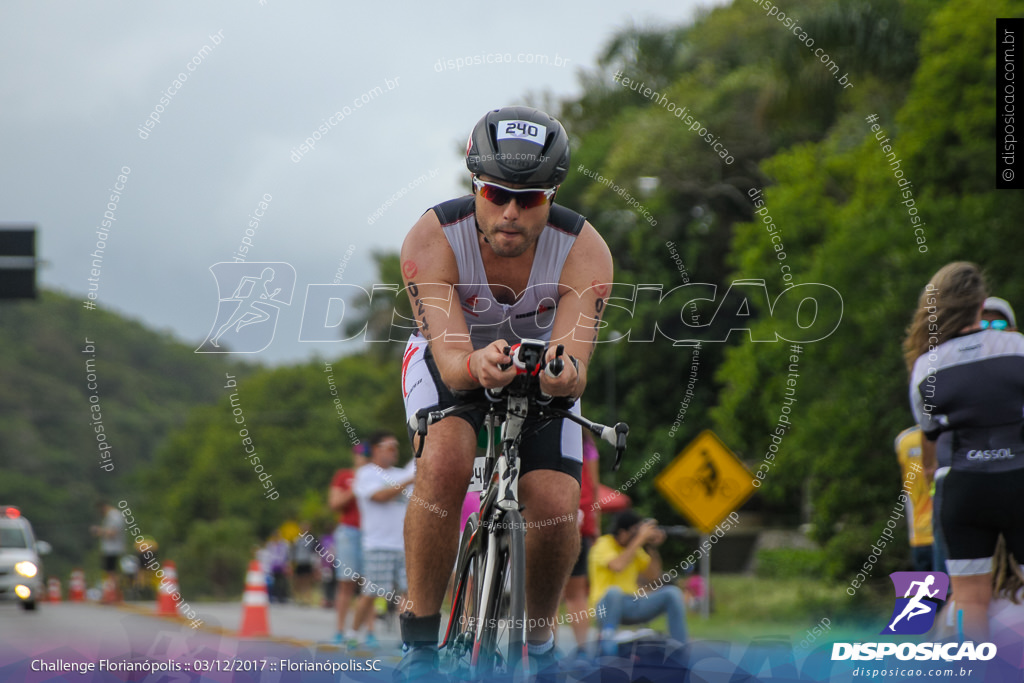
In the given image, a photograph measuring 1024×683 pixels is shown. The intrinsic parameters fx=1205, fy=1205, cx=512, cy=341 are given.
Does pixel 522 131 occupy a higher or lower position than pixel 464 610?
higher

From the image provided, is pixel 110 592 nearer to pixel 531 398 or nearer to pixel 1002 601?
pixel 1002 601

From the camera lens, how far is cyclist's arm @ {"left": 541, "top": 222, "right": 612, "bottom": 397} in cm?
393

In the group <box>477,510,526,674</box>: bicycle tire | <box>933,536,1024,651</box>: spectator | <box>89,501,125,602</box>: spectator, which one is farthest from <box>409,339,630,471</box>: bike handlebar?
<box>89,501,125,602</box>: spectator

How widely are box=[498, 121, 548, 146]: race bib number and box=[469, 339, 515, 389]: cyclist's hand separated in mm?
704

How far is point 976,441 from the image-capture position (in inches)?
198

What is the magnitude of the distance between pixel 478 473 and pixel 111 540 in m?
18.4

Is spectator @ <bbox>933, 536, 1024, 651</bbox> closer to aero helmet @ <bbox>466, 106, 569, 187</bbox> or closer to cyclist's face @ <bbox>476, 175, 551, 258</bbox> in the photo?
cyclist's face @ <bbox>476, 175, 551, 258</bbox>

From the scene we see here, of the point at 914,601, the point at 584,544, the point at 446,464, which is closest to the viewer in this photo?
the point at 446,464

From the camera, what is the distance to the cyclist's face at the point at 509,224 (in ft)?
13.1

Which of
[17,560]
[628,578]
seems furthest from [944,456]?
[17,560]

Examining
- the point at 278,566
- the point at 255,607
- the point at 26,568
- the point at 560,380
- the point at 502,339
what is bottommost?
the point at 255,607

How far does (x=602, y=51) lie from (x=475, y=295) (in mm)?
30530

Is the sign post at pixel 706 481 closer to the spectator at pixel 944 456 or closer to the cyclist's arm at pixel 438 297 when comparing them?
the spectator at pixel 944 456

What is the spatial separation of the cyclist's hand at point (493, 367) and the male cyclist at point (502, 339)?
0.20ft
